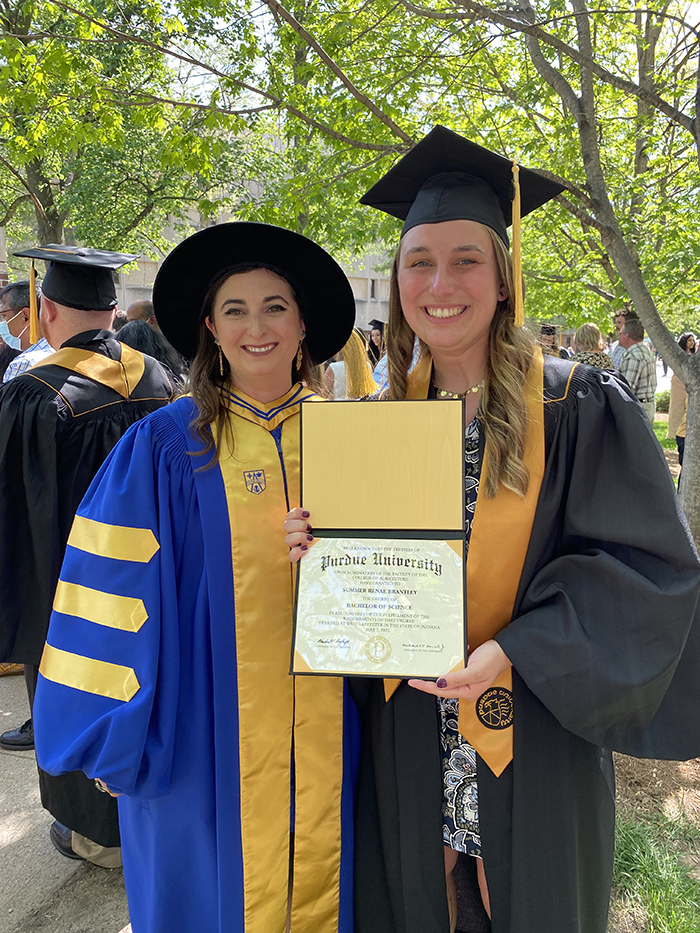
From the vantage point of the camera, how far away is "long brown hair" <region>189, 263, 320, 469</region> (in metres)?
1.79

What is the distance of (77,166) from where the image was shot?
1064cm

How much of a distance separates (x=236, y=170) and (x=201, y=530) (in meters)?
12.8

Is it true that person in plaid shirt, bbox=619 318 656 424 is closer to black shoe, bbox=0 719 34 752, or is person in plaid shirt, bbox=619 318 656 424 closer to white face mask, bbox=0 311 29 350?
white face mask, bbox=0 311 29 350

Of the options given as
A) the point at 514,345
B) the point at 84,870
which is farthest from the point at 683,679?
the point at 84,870

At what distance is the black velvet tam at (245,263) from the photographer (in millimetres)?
1819

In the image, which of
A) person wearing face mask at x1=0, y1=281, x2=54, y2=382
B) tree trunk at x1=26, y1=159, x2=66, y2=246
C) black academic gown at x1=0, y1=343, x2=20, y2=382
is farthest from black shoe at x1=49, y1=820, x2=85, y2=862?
tree trunk at x1=26, y1=159, x2=66, y2=246

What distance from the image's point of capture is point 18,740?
3.45 metres

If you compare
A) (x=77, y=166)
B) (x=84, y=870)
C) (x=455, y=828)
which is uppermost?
(x=77, y=166)

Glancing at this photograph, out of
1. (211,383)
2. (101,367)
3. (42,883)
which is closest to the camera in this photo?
(211,383)

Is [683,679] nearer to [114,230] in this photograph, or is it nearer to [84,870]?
[84,870]

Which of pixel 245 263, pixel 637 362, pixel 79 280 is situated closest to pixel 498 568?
pixel 245 263

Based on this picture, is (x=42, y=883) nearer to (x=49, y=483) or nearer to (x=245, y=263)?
(x=49, y=483)

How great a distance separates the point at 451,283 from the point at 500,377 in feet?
0.89

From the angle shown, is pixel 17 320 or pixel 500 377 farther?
pixel 17 320
